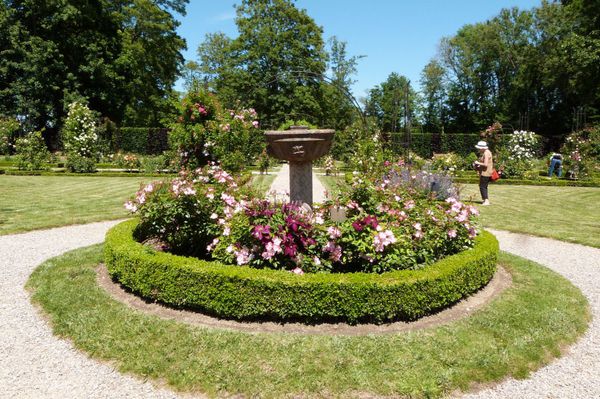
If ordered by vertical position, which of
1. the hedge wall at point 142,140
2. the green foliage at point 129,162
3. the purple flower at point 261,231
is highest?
the hedge wall at point 142,140

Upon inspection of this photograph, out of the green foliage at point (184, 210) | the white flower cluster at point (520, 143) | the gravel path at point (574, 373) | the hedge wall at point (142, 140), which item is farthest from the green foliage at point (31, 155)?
the white flower cluster at point (520, 143)

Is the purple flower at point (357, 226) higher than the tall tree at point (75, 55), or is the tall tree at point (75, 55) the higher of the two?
the tall tree at point (75, 55)

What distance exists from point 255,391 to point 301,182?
12.5 feet

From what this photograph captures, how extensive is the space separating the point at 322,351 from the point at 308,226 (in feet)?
5.08

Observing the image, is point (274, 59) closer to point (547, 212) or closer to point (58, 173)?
point (58, 173)

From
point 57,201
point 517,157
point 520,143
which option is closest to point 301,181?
point 57,201

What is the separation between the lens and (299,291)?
13.6 feet

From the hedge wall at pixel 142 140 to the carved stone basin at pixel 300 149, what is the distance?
88.4ft

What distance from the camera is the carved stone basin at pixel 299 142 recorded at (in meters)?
5.97

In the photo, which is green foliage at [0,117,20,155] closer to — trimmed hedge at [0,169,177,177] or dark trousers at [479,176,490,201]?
trimmed hedge at [0,169,177,177]

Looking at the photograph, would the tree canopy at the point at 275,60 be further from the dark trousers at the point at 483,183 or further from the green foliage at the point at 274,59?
the dark trousers at the point at 483,183

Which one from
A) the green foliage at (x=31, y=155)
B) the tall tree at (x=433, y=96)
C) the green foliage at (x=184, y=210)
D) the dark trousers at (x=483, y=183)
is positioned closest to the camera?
the green foliage at (x=184, y=210)

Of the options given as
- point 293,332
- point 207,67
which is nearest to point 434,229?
point 293,332

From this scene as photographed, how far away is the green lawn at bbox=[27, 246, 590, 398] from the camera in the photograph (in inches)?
128
